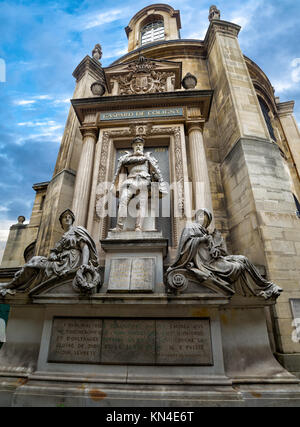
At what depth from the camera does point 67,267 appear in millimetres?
4812

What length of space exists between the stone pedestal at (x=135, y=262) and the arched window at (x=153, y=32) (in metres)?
25.3

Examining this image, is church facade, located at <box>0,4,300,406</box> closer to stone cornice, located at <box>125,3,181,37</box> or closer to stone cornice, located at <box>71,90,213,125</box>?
stone cornice, located at <box>71,90,213,125</box>

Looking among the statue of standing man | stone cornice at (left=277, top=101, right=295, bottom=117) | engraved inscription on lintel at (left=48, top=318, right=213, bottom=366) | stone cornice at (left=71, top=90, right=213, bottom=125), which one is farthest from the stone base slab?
stone cornice at (left=277, top=101, right=295, bottom=117)

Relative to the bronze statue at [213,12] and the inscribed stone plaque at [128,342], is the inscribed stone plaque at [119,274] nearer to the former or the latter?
the inscribed stone plaque at [128,342]

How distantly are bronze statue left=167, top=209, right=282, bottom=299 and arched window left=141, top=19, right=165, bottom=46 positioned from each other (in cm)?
2562

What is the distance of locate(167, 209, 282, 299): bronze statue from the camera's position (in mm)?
4410

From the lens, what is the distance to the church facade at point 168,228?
A: 4176mm

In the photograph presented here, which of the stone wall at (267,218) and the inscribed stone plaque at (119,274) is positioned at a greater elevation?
the stone wall at (267,218)

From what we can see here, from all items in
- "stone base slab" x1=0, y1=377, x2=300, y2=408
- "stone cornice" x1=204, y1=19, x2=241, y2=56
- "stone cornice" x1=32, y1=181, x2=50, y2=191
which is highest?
"stone cornice" x1=204, y1=19, x2=241, y2=56

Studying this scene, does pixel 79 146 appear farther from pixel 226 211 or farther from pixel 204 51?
pixel 204 51

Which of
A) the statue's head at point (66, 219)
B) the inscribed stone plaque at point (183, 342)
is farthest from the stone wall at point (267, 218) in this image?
the statue's head at point (66, 219)

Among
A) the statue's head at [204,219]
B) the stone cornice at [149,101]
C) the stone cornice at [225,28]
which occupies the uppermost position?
the stone cornice at [225,28]
